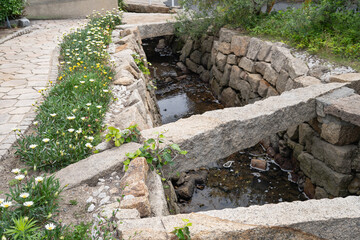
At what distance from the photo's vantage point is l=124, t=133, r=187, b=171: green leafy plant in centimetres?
304

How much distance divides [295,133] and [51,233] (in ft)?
13.9

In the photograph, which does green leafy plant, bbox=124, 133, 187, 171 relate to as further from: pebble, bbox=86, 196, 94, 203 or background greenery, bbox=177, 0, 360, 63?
background greenery, bbox=177, 0, 360, 63

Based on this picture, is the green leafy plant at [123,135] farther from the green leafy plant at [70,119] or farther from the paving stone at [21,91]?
the paving stone at [21,91]

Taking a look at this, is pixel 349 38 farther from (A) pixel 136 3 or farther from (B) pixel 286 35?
(A) pixel 136 3

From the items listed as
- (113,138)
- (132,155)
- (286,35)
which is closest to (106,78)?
(113,138)

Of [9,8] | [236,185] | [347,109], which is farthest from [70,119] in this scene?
[9,8]

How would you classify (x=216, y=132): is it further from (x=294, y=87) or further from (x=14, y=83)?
(x=14, y=83)

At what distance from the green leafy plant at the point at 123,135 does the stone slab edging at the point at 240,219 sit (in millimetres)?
1093

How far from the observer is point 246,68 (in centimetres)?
708

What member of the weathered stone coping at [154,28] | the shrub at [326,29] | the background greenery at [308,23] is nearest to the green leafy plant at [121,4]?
the weathered stone coping at [154,28]

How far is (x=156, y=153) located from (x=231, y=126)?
1012 mm

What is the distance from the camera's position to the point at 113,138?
3.27 meters

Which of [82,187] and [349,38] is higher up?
[349,38]

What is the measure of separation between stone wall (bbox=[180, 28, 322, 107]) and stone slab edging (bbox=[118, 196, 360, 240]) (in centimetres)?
280
